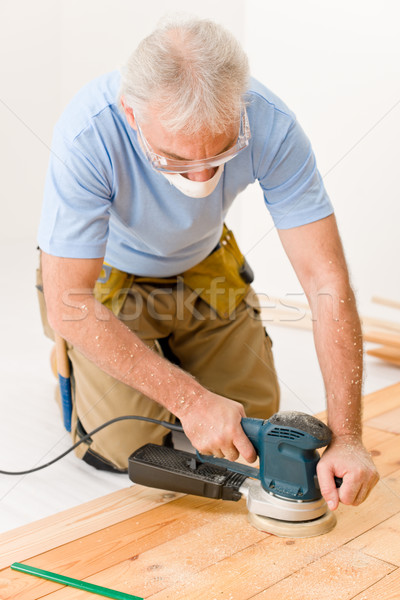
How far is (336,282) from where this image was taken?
1.92m

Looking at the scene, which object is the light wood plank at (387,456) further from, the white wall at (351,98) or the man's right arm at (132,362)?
the white wall at (351,98)

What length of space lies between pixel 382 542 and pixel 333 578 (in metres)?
0.20

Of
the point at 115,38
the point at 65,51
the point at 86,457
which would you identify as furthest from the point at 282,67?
the point at 86,457

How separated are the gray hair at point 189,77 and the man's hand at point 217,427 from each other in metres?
0.65

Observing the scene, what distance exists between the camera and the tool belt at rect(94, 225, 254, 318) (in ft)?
7.81

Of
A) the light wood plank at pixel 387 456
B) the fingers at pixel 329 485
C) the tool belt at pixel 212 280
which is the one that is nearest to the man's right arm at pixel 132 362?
the fingers at pixel 329 485

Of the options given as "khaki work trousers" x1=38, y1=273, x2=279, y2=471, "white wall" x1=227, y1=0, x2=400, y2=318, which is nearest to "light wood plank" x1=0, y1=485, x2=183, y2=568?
"khaki work trousers" x1=38, y1=273, x2=279, y2=471

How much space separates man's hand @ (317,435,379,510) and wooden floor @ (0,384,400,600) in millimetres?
143

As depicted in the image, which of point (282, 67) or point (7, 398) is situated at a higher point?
point (282, 67)

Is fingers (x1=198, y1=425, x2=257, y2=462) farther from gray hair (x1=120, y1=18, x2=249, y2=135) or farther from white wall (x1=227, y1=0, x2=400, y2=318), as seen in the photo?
white wall (x1=227, y1=0, x2=400, y2=318)

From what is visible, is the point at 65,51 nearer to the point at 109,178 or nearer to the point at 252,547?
the point at 109,178

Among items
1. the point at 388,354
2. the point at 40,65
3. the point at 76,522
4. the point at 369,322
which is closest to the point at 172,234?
the point at 76,522

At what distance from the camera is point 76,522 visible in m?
1.81

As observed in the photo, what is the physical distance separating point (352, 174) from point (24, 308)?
2140 millimetres
